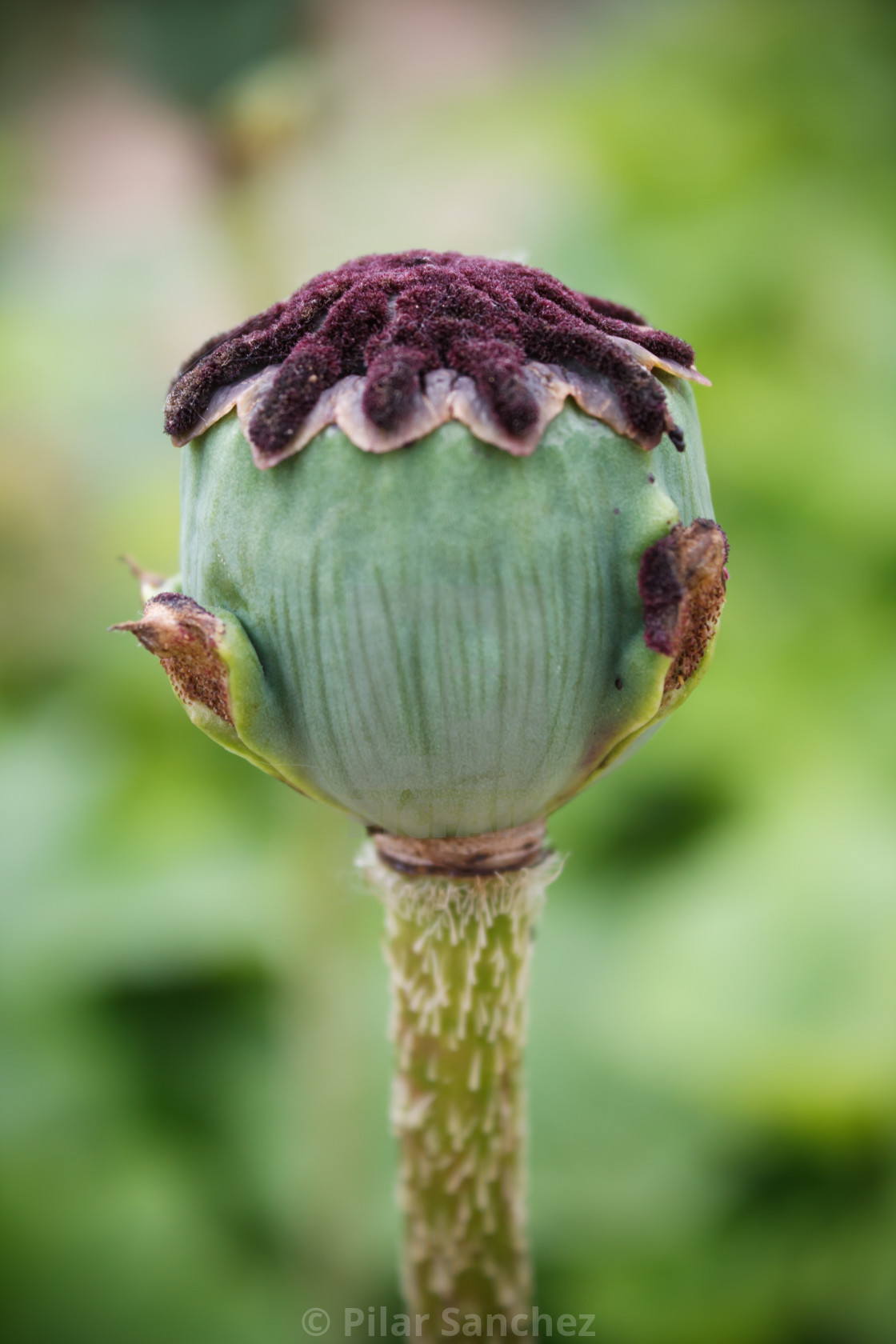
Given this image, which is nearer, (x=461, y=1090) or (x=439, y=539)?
(x=439, y=539)

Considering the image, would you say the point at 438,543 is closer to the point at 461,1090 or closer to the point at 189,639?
the point at 189,639

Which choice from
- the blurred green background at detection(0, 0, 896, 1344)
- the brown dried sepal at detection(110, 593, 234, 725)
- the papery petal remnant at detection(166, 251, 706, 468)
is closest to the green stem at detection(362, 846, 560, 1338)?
the blurred green background at detection(0, 0, 896, 1344)

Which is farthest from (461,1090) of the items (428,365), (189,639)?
(428,365)

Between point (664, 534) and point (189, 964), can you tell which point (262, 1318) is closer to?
point (189, 964)

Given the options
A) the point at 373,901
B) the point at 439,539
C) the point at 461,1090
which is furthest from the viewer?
the point at 373,901

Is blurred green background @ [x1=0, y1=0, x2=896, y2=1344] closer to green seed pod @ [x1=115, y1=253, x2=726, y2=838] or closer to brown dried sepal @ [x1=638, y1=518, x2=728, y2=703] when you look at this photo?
green seed pod @ [x1=115, y1=253, x2=726, y2=838]

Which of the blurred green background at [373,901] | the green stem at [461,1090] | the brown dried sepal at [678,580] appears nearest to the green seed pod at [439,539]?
the brown dried sepal at [678,580]

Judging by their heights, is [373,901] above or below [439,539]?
below

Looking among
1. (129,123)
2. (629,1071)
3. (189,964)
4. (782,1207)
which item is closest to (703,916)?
(629,1071)
